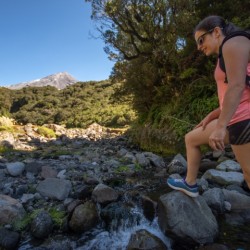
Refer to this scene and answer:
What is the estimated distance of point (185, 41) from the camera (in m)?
10.8

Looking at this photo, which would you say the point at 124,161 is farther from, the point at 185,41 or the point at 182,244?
the point at 185,41

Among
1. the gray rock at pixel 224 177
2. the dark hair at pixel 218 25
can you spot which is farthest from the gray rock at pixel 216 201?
the dark hair at pixel 218 25

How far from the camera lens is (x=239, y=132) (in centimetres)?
209

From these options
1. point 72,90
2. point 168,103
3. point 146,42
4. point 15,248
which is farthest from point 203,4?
point 72,90

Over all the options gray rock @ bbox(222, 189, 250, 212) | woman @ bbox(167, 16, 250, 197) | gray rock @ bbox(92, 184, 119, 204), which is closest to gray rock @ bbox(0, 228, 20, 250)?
gray rock @ bbox(92, 184, 119, 204)

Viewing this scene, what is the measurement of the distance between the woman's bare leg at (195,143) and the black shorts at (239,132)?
0.34 m

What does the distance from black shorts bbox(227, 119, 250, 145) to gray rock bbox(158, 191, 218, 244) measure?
1.69 meters

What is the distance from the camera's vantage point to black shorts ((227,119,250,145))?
2057mm

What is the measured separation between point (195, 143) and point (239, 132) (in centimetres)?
67

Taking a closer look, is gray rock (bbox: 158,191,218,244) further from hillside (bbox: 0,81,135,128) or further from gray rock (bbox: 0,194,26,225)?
hillside (bbox: 0,81,135,128)

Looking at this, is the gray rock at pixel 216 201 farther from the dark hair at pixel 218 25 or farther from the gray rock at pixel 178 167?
the dark hair at pixel 218 25

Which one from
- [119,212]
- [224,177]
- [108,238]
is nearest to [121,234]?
[108,238]

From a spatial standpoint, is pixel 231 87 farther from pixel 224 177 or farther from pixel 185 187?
pixel 224 177

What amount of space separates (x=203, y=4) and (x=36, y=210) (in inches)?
370
